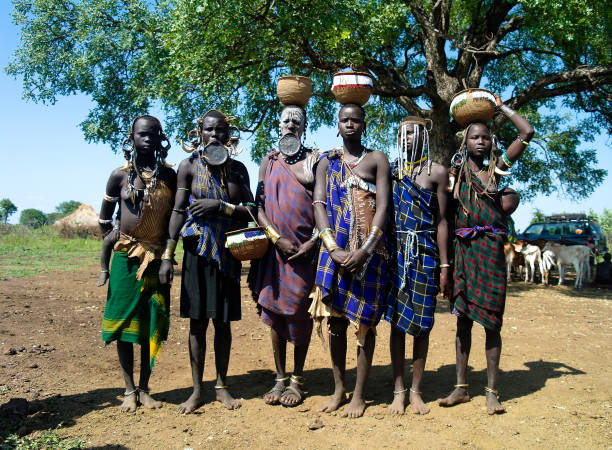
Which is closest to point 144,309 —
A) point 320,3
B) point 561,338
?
point 561,338

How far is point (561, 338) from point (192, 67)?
6.82m

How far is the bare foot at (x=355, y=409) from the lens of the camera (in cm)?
346

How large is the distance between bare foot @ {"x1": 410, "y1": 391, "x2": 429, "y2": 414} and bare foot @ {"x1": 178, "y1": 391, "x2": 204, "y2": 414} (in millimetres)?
1579

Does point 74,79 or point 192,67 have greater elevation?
point 74,79

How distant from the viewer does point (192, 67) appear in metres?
8.23

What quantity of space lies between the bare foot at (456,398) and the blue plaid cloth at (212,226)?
Result: 181 cm

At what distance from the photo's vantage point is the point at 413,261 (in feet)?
11.4

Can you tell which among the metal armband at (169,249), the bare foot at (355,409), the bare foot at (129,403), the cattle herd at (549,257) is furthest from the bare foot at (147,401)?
the cattle herd at (549,257)

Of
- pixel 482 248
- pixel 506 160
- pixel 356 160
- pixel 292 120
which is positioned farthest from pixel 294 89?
pixel 482 248

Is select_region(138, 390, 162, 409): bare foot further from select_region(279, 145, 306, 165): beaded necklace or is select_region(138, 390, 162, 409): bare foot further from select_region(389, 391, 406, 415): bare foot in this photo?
select_region(279, 145, 306, 165): beaded necklace

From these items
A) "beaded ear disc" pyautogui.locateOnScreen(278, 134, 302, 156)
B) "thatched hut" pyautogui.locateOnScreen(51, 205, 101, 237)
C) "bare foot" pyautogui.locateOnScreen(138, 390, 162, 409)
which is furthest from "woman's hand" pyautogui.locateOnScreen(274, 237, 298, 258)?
"thatched hut" pyautogui.locateOnScreen(51, 205, 101, 237)

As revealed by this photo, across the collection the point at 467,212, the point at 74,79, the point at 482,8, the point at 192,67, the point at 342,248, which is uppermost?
the point at 482,8

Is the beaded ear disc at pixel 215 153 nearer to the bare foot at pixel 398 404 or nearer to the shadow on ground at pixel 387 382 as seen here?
the shadow on ground at pixel 387 382

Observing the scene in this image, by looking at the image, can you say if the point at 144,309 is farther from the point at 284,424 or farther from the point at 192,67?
the point at 192,67
